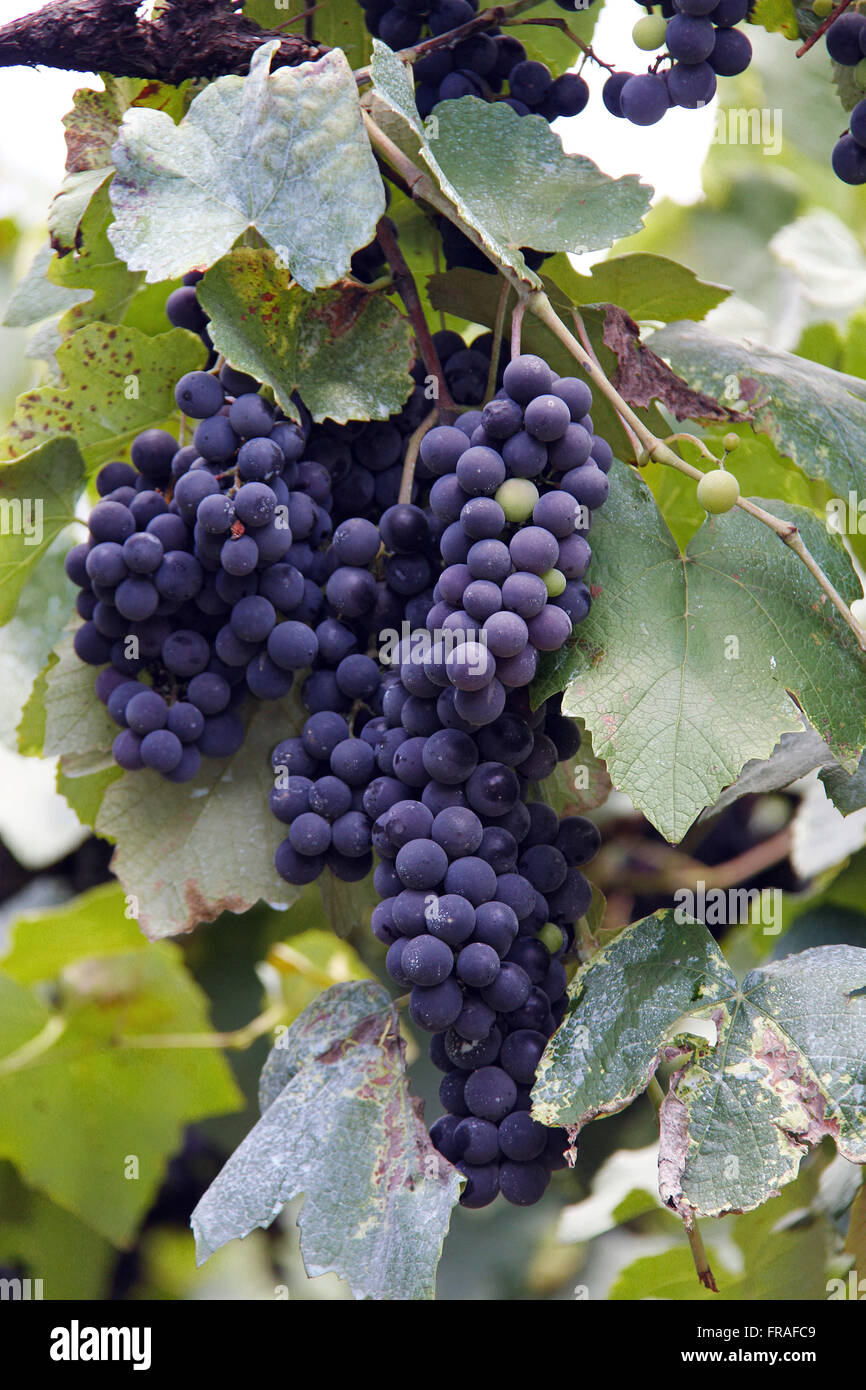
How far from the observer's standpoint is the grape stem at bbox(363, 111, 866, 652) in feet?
2.63

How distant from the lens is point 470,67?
3.23 ft

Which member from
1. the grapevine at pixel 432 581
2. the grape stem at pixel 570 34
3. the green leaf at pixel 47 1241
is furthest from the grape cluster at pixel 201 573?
the green leaf at pixel 47 1241

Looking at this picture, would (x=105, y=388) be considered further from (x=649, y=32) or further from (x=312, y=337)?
(x=649, y=32)

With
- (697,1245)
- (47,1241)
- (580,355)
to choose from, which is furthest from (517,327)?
(47,1241)

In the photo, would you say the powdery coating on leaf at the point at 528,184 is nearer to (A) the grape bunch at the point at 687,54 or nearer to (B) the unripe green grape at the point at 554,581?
(A) the grape bunch at the point at 687,54

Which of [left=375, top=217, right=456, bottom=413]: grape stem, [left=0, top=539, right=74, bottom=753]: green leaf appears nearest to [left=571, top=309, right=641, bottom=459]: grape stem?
[left=375, top=217, right=456, bottom=413]: grape stem

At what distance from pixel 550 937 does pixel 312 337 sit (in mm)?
506

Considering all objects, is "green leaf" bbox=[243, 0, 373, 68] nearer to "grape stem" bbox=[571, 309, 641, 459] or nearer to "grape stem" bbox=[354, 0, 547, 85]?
"grape stem" bbox=[354, 0, 547, 85]

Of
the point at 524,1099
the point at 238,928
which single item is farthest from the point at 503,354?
the point at 238,928

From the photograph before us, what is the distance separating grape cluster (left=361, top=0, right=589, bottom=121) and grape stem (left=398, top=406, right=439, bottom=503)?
0.28 metres

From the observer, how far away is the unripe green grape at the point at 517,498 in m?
0.75

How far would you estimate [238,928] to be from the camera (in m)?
1.56
